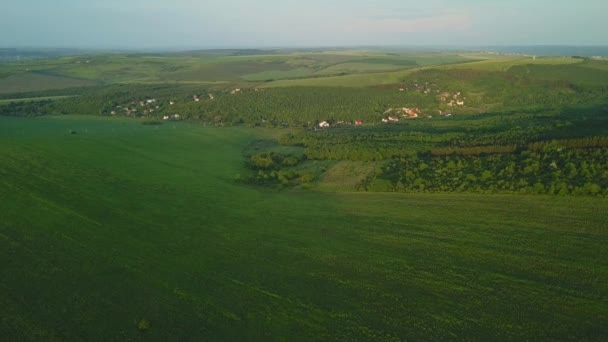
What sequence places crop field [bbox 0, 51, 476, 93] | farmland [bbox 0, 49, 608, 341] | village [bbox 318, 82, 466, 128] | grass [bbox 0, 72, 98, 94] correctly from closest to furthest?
farmland [bbox 0, 49, 608, 341], village [bbox 318, 82, 466, 128], grass [bbox 0, 72, 98, 94], crop field [bbox 0, 51, 476, 93]

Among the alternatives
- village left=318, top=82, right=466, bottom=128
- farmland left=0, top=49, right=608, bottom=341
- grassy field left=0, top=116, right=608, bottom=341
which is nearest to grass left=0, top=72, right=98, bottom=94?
farmland left=0, top=49, right=608, bottom=341

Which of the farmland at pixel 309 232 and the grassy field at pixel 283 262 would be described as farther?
the farmland at pixel 309 232

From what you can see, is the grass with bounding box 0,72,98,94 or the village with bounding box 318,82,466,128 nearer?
the village with bounding box 318,82,466,128

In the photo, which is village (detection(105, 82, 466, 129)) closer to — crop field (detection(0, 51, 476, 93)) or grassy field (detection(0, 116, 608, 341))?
crop field (detection(0, 51, 476, 93))

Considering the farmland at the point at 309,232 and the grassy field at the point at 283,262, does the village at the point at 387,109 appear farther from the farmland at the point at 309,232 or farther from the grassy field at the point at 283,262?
the grassy field at the point at 283,262

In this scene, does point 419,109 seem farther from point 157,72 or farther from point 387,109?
point 157,72

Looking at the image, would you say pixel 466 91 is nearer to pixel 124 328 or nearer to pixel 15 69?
pixel 124 328

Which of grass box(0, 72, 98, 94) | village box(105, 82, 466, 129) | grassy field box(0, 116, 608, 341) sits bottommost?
grassy field box(0, 116, 608, 341)

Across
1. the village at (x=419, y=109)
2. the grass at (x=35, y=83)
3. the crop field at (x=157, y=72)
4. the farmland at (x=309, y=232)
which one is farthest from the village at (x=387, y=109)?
the grass at (x=35, y=83)
